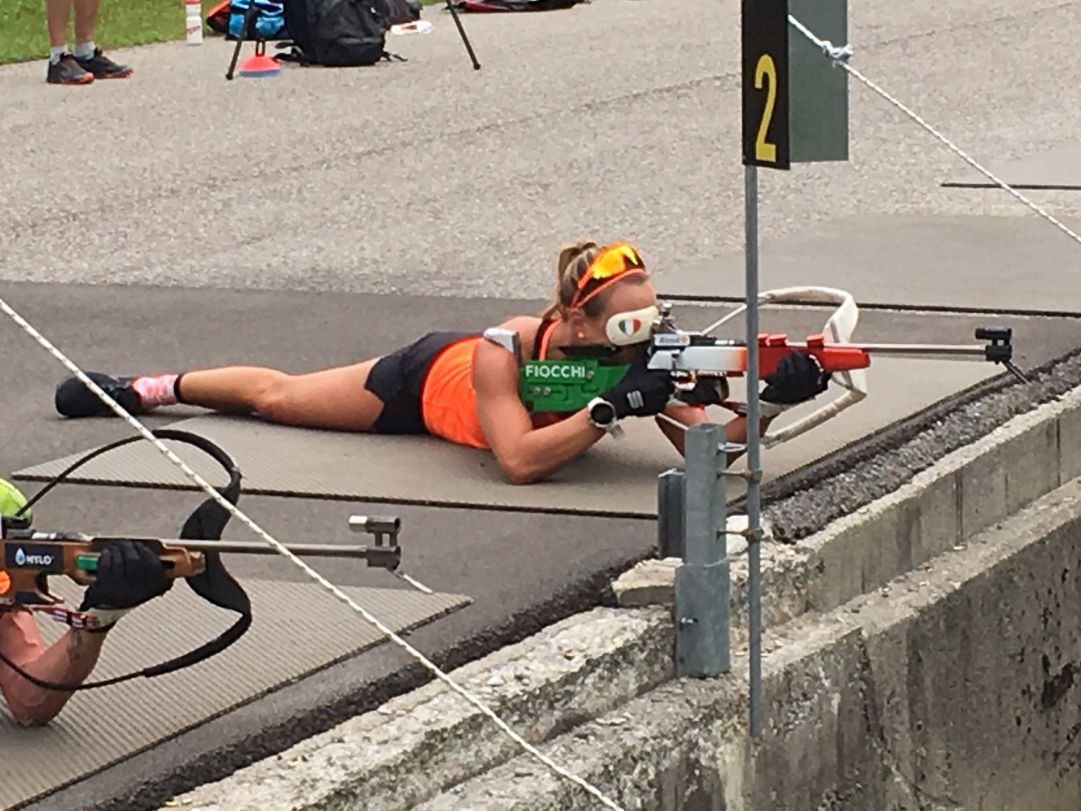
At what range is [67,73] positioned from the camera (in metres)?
15.4

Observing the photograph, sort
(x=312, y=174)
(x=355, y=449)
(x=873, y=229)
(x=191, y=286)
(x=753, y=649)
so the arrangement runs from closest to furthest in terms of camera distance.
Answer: (x=753, y=649)
(x=355, y=449)
(x=191, y=286)
(x=873, y=229)
(x=312, y=174)

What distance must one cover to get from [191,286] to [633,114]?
17.2 feet

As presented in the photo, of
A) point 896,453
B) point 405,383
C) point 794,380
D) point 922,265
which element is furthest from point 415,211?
point 794,380

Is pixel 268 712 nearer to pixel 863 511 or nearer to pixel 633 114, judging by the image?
pixel 863 511

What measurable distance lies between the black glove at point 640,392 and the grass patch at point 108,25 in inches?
467

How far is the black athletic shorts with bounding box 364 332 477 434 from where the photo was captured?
21.4 ft

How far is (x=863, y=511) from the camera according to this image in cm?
565

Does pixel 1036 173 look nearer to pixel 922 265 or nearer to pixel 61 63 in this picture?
pixel 922 265

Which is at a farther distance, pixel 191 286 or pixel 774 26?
pixel 191 286

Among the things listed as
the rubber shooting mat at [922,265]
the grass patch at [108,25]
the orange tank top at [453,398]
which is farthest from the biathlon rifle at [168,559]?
the grass patch at [108,25]

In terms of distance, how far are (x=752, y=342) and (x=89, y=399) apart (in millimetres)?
2689

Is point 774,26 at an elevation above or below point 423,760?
above

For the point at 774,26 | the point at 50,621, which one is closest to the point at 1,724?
the point at 50,621

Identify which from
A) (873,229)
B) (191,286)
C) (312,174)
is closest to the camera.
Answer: (191,286)
